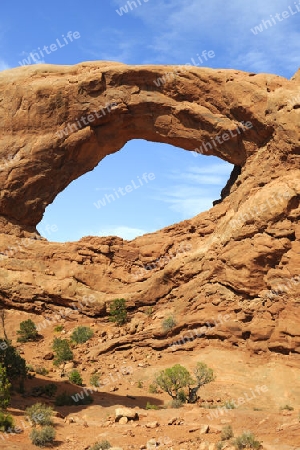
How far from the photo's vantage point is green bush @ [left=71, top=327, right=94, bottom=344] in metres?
29.2

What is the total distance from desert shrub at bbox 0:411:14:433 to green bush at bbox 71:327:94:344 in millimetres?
13492

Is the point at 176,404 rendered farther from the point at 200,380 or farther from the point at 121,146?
the point at 121,146

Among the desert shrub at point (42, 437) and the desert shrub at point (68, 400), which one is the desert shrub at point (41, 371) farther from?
the desert shrub at point (42, 437)

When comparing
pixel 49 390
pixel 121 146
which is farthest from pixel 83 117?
pixel 49 390

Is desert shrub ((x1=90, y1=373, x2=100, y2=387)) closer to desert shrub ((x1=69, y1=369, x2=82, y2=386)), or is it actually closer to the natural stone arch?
desert shrub ((x1=69, y1=369, x2=82, y2=386))

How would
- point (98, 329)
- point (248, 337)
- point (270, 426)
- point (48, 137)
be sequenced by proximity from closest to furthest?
1. point (270, 426)
2. point (248, 337)
3. point (98, 329)
4. point (48, 137)

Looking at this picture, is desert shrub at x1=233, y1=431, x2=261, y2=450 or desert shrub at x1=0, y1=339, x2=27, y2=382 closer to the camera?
desert shrub at x1=233, y1=431, x2=261, y2=450

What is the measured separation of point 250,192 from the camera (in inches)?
1172

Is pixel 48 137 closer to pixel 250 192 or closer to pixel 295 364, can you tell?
pixel 250 192

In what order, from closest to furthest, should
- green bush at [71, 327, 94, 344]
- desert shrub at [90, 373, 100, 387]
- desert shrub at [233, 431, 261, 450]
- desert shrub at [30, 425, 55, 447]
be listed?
desert shrub at [233, 431, 261, 450] → desert shrub at [30, 425, 55, 447] → desert shrub at [90, 373, 100, 387] → green bush at [71, 327, 94, 344]

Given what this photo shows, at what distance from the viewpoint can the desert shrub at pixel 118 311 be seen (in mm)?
30172

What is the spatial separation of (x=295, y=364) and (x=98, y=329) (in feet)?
40.3

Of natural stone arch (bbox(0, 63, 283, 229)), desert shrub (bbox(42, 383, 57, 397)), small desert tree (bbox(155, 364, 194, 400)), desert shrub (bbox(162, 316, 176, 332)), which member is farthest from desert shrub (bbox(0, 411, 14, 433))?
natural stone arch (bbox(0, 63, 283, 229))

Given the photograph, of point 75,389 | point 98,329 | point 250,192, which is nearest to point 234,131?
point 250,192
